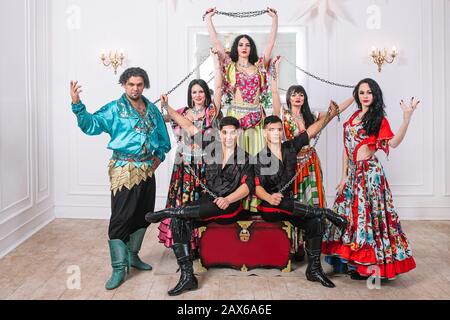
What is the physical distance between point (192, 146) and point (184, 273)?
108 centimetres

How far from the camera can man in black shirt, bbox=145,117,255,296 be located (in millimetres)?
3268

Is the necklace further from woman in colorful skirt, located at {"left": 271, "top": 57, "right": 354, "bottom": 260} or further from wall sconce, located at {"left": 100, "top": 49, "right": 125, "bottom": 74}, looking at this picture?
wall sconce, located at {"left": 100, "top": 49, "right": 125, "bottom": 74}

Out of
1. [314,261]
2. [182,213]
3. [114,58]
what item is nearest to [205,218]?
[182,213]

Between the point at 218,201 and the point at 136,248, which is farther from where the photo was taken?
the point at 136,248

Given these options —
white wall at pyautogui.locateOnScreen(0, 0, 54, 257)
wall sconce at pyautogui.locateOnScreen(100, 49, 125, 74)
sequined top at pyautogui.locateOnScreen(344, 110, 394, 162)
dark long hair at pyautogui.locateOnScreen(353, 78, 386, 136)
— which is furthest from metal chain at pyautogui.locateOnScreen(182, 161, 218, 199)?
wall sconce at pyautogui.locateOnScreen(100, 49, 125, 74)

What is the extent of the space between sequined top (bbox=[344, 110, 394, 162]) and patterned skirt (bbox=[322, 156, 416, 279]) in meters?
0.10

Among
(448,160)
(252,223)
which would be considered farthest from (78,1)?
(448,160)

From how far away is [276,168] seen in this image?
3.49m

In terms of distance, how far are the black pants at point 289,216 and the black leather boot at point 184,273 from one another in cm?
61

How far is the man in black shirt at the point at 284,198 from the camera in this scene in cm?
333

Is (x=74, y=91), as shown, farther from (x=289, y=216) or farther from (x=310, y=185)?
(x=310, y=185)

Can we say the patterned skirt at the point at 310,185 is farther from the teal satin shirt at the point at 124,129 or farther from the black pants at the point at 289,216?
the teal satin shirt at the point at 124,129

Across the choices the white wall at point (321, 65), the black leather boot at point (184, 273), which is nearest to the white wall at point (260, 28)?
the white wall at point (321, 65)

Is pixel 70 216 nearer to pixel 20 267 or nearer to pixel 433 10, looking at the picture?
Answer: pixel 20 267
